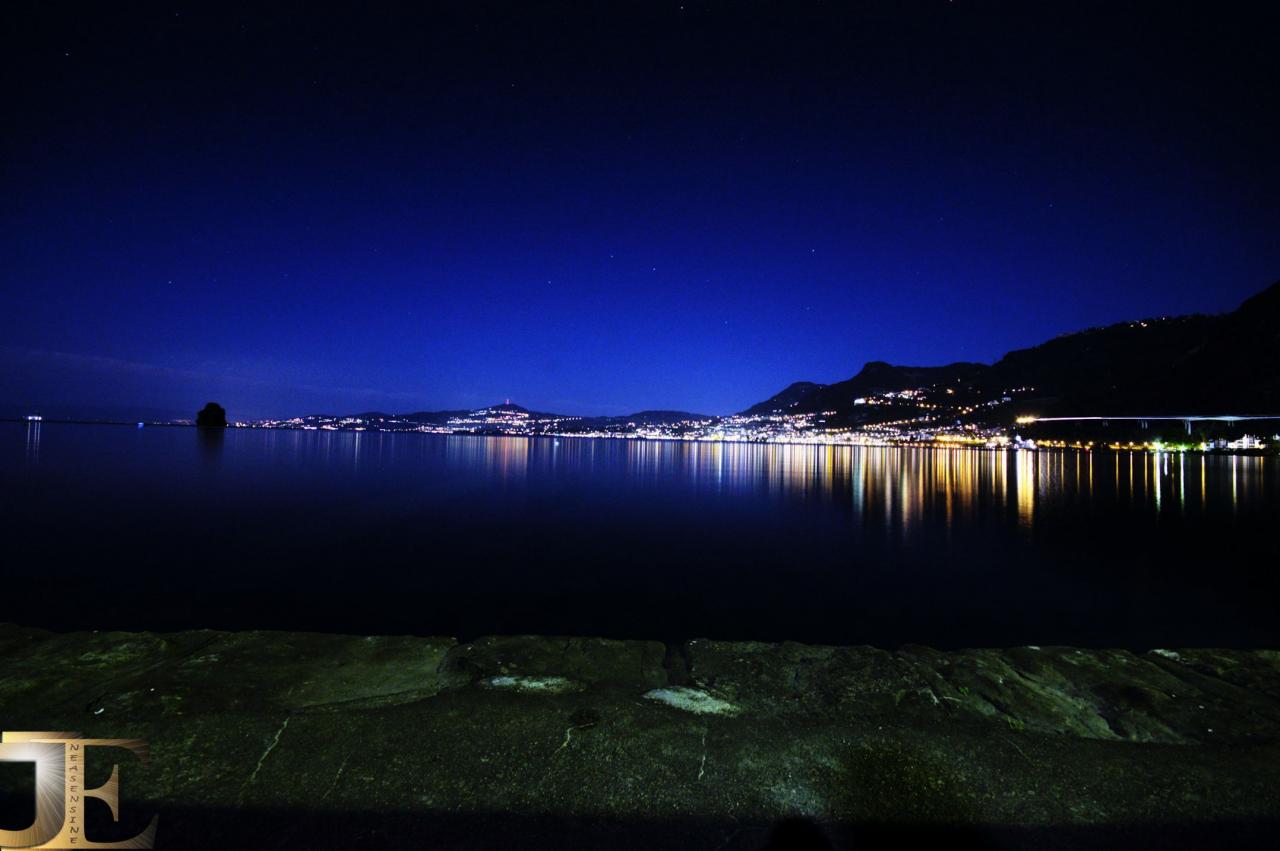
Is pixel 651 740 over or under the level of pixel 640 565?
over

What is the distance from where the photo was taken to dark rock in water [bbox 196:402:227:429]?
557 ft

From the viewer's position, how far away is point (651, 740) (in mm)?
3490

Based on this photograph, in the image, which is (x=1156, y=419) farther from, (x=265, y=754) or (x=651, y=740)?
(x=265, y=754)

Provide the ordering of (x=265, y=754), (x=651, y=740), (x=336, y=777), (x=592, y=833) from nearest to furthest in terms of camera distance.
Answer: (x=592, y=833)
(x=336, y=777)
(x=265, y=754)
(x=651, y=740)

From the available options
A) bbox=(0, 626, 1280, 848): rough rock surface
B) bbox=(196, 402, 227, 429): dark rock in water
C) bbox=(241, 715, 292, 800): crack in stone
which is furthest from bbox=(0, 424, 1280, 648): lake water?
bbox=(196, 402, 227, 429): dark rock in water

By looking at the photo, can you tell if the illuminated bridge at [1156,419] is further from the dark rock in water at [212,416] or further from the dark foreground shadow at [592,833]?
the dark rock in water at [212,416]

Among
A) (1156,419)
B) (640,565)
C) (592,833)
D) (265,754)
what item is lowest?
(640,565)

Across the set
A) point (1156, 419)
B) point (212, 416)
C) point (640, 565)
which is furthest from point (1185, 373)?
point (212, 416)

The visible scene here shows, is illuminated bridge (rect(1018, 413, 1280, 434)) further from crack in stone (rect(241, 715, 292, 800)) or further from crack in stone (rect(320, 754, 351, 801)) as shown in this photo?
crack in stone (rect(241, 715, 292, 800))

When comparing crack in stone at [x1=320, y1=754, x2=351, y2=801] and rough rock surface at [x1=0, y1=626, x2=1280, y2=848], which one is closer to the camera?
rough rock surface at [x1=0, y1=626, x2=1280, y2=848]

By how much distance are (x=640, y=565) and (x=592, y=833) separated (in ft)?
38.0

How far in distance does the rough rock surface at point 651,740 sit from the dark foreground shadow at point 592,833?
12mm

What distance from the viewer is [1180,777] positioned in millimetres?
3211

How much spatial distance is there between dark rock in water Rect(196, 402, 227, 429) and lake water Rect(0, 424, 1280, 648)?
173 m
